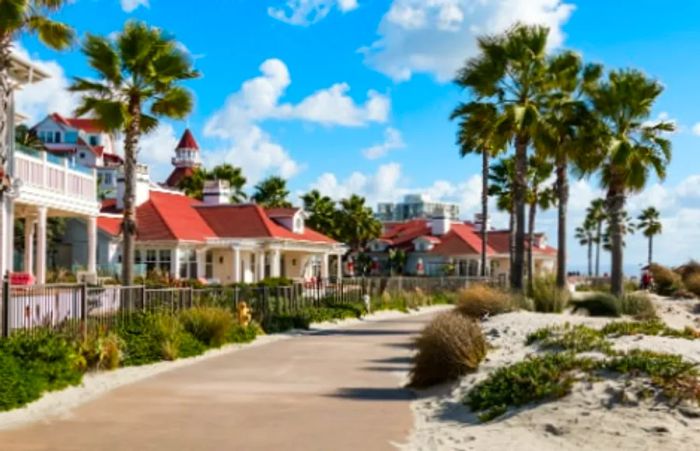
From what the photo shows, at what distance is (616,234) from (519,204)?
4.64 m

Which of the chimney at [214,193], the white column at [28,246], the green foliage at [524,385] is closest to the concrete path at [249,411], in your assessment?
the green foliage at [524,385]

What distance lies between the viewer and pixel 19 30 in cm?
1798

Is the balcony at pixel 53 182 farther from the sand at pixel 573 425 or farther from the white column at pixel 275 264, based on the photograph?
the white column at pixel 275 264

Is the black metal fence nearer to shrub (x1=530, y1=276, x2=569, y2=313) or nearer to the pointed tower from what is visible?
shrub (x1=530, y1=276, x2=569, y2=313)

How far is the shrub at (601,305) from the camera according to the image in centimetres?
2962

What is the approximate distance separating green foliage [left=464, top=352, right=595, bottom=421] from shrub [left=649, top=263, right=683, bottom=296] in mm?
34493

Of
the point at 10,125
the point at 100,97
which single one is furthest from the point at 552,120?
the point at 10,125

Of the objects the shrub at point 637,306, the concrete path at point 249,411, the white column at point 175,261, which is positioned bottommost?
the concrete path at point 249,411

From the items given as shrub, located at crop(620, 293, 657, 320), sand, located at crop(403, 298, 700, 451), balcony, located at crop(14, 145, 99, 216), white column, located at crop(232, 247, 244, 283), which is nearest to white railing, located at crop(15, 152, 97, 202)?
balcony, located at crop(14, 145, 99, 216)

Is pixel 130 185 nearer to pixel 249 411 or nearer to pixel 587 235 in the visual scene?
pixel 249 411

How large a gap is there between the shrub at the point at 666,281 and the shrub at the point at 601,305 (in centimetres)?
1719

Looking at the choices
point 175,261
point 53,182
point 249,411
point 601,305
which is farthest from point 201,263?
point 249,411

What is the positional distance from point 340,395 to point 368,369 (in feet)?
12.1

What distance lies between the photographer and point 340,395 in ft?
50.2
